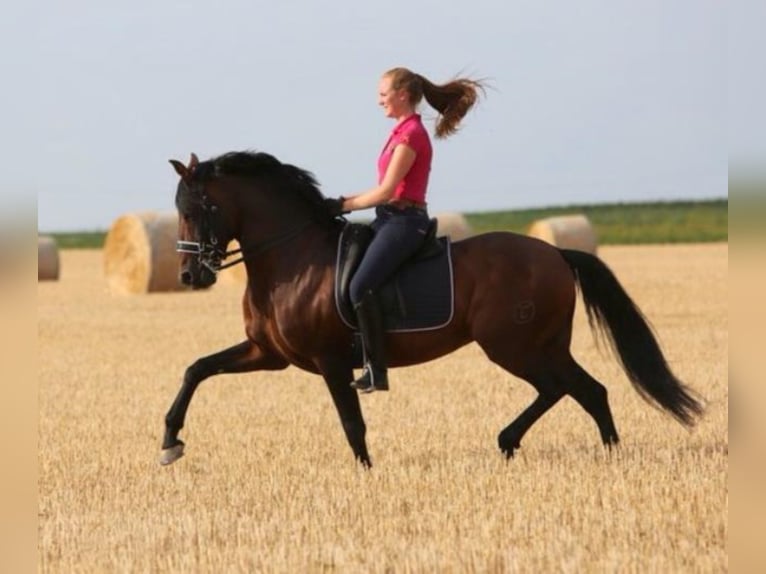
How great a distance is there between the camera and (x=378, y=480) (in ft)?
24.0

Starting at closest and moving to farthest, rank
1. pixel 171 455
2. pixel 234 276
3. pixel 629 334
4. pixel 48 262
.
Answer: pixel 171 455
pixel 629 334
pixel 234 276
pixel 48 262

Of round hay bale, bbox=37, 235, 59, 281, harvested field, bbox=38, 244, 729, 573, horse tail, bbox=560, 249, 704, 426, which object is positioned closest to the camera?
harvested field, bbox=38, 244, 729, 573

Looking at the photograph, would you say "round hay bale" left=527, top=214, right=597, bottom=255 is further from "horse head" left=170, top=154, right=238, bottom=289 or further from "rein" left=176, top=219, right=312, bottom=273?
"horse head" left=170, top=154, right=238, bottom=289

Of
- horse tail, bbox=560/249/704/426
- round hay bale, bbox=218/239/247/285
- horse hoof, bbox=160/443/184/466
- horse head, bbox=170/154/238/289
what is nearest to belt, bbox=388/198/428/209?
horse head, bbox=170/154/238/289

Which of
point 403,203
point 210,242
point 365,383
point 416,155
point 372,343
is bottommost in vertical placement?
point 365,383

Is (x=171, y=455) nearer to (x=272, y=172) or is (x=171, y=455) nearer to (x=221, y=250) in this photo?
(x=221, y=250)

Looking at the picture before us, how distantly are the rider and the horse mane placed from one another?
0.40 meters

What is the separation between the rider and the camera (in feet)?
24.8

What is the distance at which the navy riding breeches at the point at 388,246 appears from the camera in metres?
7.61

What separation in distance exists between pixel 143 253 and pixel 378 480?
717 inches

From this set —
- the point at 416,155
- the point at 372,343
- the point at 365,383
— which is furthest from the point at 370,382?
the point at 416,155

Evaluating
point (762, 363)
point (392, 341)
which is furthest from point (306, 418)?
point (762, 363)

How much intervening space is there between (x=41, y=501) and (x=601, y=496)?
9.36 ft

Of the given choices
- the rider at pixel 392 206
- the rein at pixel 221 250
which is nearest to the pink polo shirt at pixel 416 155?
the rider at pixel 392 206
